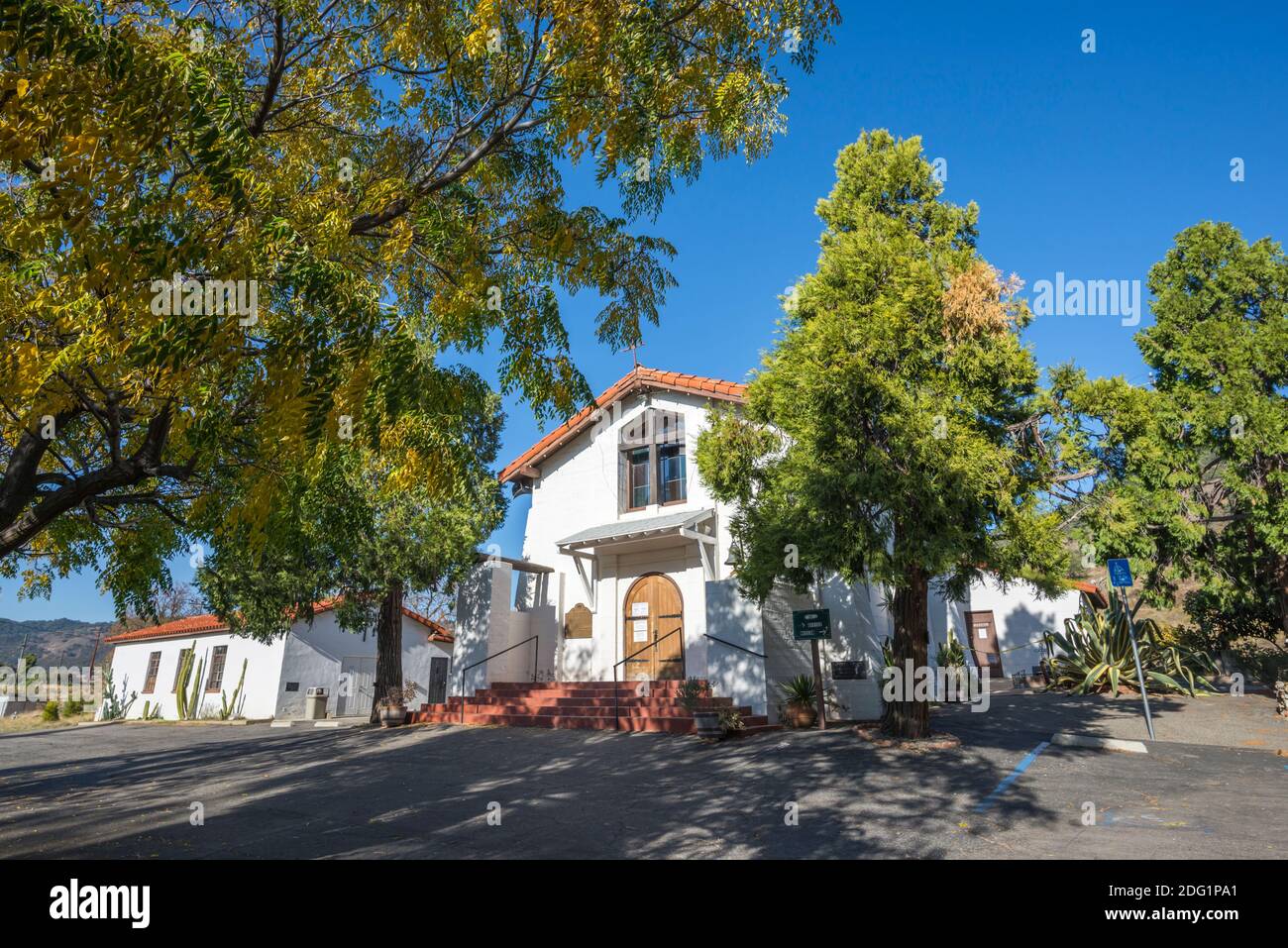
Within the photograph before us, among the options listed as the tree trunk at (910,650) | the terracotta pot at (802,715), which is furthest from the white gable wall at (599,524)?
the tree trunk at (910,650)

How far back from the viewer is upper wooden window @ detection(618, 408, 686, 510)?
17.2m

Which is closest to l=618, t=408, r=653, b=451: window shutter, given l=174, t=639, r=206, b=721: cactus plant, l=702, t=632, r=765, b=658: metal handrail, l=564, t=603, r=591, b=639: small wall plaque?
l=564, t=603, r=591, b=639: small wall plaque

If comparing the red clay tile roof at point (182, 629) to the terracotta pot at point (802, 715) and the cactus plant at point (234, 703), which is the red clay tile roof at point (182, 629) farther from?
the terracotta pot at point (802, 715)

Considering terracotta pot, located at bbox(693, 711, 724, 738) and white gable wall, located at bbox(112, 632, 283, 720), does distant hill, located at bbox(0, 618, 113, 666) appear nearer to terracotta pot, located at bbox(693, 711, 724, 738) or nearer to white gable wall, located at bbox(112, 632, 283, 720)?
white gable wall, located at bbox(112, 632, 283, 720)

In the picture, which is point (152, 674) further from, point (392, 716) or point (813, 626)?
point (813, 626)

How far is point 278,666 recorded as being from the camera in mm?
23938

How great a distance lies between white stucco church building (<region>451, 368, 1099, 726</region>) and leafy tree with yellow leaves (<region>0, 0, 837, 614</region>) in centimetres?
734

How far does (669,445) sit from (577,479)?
2918 millimetres

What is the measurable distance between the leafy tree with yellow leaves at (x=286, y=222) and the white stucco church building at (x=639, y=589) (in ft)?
24.1

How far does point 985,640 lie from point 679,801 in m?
23.2

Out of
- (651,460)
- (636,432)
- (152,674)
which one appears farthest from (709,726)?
(152,674)
